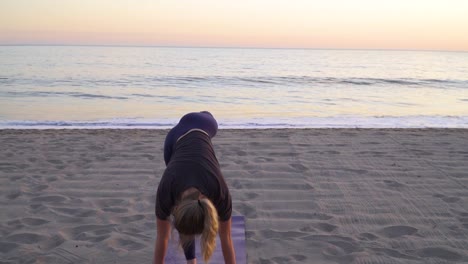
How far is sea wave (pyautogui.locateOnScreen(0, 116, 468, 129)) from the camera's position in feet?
34.9

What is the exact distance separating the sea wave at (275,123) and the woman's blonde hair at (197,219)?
27.3ft

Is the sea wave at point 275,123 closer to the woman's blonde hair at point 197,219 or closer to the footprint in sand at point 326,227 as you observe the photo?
the footprint in sand at point 326,227

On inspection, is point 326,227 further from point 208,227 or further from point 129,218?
point 208,227

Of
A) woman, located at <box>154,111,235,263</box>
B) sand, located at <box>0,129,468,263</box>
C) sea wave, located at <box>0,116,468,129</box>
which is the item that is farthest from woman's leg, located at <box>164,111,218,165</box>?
sea wave, located at <box>0,116,468,129</box>

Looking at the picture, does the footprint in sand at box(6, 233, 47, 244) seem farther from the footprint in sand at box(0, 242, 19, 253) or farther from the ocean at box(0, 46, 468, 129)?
the ocean at box(0, 46, 468, 129)

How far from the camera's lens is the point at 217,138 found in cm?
812

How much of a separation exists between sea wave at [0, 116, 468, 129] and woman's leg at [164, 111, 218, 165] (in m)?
7.63

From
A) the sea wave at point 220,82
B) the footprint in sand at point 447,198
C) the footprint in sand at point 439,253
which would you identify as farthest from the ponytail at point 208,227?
the sea wave at point 220,82

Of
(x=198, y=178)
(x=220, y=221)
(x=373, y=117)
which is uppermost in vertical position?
(x=198, y=178)

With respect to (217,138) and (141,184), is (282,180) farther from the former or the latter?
(217,138)

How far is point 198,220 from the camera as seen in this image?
2.05 m

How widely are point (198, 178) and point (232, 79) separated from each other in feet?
81.4

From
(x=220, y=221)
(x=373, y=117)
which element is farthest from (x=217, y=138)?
(x=373, y=117)

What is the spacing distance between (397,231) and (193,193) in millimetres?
2570
